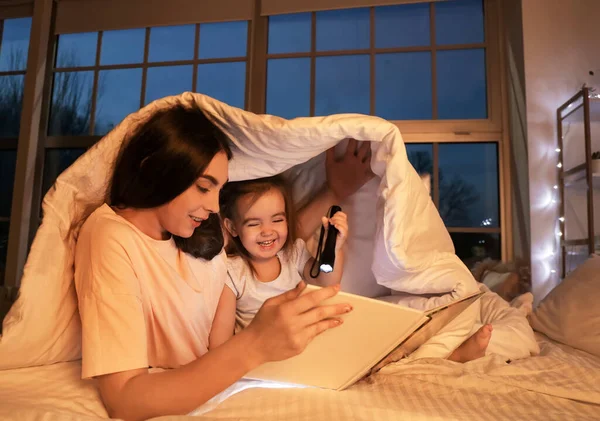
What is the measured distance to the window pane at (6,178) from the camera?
9.15 ft

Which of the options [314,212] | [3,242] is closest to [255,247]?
[314,212]

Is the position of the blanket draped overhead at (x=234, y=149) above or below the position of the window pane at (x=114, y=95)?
below

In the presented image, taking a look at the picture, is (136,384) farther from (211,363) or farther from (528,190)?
(528,190)

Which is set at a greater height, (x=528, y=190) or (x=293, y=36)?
(x=293, y=36)

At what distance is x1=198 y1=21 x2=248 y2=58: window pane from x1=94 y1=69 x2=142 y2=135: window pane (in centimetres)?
44

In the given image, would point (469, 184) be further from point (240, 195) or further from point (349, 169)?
point (240, 195)

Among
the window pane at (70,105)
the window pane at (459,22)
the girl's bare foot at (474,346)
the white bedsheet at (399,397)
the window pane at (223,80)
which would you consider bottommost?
the white bedsheet at (399,397)

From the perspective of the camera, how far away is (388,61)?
2434mm

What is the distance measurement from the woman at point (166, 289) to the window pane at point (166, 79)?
2.07 m

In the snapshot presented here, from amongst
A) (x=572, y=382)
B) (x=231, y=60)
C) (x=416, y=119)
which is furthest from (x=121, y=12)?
(x=572, y=382)

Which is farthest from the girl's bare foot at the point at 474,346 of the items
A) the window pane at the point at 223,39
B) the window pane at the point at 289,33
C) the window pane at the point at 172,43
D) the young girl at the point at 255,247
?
the window pane at the point at 172,43

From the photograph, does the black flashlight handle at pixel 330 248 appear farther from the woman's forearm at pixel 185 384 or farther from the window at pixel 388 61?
the window at pixel 388 61

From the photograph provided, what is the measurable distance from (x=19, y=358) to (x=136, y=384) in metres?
0.33

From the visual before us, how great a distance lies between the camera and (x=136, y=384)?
568 mm
